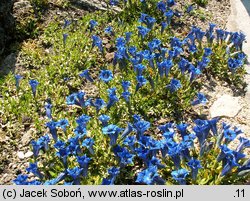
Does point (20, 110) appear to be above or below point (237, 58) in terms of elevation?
below

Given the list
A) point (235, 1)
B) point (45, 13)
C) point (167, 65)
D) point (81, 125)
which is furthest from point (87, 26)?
point (235, 1)

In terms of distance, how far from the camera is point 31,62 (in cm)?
795

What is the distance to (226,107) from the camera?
24.3 ft

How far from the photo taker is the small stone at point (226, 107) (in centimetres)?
728

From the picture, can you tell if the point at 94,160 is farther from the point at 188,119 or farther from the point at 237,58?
the point at 237,58

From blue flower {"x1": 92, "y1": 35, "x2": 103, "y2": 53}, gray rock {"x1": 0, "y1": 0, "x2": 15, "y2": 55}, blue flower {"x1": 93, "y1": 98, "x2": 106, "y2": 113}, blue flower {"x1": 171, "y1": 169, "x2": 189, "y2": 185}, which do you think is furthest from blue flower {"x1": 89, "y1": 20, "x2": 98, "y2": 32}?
blue flower {"x1": 171, "y1": 169, "x2": 189, "y2": 185}

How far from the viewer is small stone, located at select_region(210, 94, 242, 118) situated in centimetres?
728

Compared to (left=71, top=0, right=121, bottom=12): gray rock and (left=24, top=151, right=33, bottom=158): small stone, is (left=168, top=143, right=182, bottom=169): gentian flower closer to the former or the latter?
(left=24, top=151, right=33, bottom=158): small stone

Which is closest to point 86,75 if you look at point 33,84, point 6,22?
point 33,84

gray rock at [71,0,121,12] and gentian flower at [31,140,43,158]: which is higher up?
gray rock at [71,0,121,12]

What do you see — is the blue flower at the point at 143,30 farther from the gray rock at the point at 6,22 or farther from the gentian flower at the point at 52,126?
the gentian flower at the point at 52,126

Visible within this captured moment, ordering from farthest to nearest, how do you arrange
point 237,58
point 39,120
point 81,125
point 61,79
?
1. point 237,58
2. point 61,79
3. point 39,120
4. point 81,125

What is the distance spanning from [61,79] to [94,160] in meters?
2.15

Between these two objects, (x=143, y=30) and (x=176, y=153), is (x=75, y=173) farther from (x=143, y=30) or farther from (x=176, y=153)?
(x=143, y=30)
